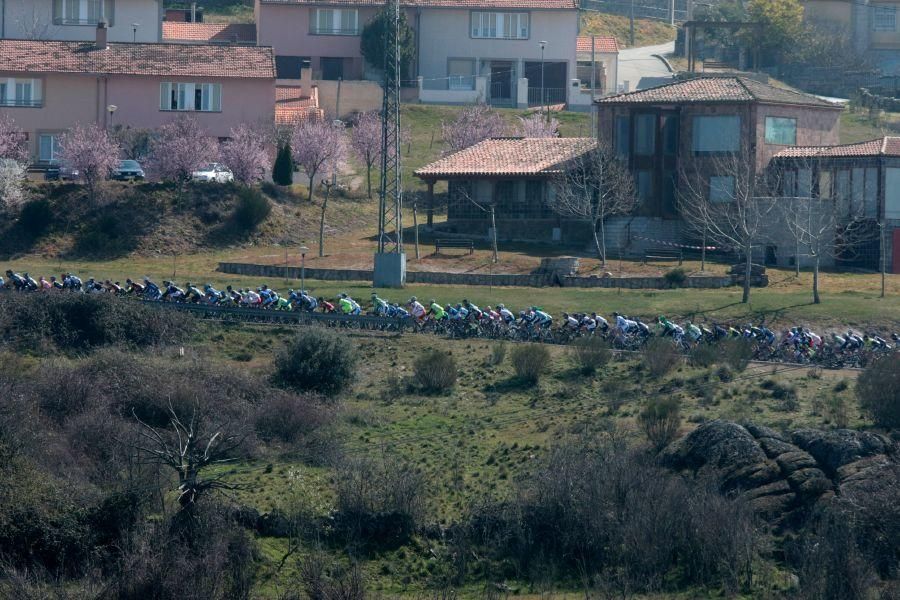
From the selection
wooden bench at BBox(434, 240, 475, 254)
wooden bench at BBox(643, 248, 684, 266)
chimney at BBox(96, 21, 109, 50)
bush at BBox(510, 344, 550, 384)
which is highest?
chimney at BBox(96, 21, 109, 50)

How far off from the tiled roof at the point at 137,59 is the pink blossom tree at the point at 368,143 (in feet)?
17.5

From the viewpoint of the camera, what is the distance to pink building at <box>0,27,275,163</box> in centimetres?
7250

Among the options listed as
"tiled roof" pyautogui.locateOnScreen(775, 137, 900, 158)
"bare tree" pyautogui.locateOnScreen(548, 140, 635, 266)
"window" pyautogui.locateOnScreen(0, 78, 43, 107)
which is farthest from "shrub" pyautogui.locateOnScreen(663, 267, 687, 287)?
"window" pyautogui.locateOnScreen(0, 78, 43, 107)

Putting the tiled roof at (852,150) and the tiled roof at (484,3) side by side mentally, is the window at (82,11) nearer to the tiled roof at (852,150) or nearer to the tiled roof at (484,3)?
the tiled roof at (484,3)

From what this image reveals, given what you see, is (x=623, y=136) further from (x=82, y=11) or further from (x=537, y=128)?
(x=82, y=11)

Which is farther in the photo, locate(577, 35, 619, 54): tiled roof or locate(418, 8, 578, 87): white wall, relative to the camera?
locate(577, 35, 619, 54): tiled roof

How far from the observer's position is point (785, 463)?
34.6m

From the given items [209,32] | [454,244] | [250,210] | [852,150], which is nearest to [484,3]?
[209,32]

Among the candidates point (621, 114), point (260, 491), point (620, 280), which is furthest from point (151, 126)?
point (260, 491)

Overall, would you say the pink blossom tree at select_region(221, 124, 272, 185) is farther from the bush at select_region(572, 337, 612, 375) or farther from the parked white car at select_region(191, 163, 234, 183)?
the bush at select_region(572, 337, 612, 375)

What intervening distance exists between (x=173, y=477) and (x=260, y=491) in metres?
1.88

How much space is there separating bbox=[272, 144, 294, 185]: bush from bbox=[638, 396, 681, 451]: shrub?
31.2 metres

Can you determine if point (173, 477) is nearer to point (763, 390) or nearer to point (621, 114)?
point (763, 390)

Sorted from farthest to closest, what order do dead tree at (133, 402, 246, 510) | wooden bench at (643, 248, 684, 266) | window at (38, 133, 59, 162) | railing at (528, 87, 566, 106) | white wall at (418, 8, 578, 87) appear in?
railing at (528, 87, 566, 106) < white wall at (418, 8, 578, 87) < window at (38, 133, 59, 162) < wooden bench at (643, 248, 684, 266) < dead tree at (133, 402, 246, 510)
